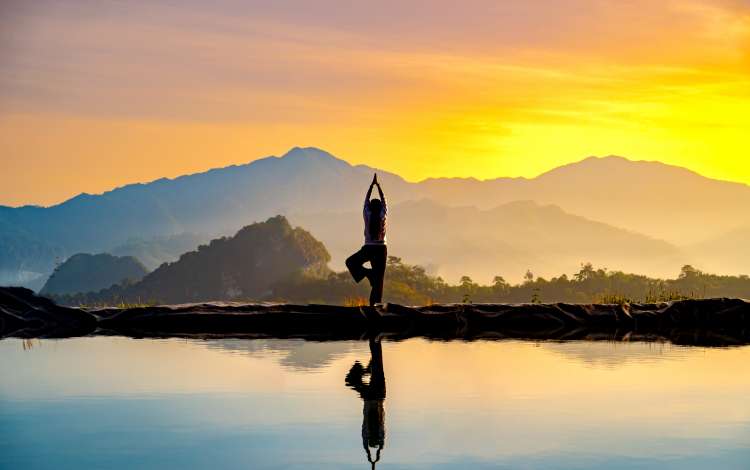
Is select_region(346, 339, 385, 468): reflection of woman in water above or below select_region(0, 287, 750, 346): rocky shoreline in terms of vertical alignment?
below

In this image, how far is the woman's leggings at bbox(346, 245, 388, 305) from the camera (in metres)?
20.5

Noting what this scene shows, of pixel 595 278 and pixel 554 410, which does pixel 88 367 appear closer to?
pixel 554 410

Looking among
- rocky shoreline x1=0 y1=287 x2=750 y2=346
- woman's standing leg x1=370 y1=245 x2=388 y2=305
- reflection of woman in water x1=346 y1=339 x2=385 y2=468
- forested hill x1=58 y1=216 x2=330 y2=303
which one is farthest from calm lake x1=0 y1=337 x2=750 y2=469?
forested hill x1=58 y1=216 x2=330 y2=303

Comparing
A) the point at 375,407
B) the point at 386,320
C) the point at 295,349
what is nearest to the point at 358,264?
the point at 386,320

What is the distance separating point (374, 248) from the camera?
20.5 meters

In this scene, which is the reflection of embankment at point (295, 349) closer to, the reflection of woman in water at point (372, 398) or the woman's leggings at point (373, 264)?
the reflection of woman in water at point (372, 398)

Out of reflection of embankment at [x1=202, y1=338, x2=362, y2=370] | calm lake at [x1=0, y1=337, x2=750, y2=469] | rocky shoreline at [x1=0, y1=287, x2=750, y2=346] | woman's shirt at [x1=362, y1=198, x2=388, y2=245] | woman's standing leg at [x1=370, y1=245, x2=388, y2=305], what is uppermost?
woman's shirt at [x1=362, y1=198, x2=388, y2=245]

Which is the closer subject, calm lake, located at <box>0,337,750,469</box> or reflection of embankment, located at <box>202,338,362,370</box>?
calm lake, located at <box>0,337,750,469</box>

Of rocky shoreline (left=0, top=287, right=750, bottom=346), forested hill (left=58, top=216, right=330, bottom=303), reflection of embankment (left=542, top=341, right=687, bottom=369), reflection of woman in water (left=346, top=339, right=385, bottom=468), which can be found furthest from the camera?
forested hill (left=58, top=216, right=330, bottom=303)

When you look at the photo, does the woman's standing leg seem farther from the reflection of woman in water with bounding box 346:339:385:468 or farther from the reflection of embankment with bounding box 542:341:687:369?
the reflection of embankment with bounding box 542:341:687:369

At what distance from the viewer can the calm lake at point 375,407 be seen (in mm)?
9602

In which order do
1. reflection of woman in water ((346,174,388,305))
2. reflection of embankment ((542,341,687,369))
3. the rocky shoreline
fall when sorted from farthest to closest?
the rocky shoreline, reflection of woman in water ((346,174,388,305)), reflection of embankment ((542,341,687,369))

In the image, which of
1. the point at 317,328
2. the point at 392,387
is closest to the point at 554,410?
the point at 392,387

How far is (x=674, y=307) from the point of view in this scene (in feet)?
76.4
